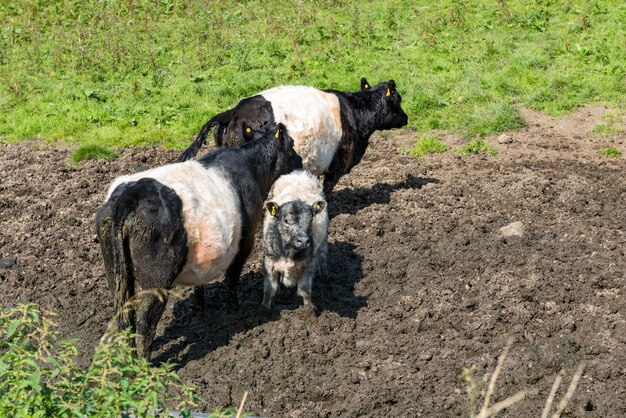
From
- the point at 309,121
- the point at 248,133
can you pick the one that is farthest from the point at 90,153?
the point at 248,133

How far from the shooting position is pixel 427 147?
1428 cm

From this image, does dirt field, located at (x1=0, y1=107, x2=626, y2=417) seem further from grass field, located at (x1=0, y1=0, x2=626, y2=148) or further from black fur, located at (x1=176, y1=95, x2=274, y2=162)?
grass field, located at (x1=0, y1=0, x2=626, y2=148)

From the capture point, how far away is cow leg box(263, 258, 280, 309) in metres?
9.38

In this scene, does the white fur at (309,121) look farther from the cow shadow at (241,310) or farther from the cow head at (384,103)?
the cow shadow at (241,310)

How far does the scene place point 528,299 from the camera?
944 cm

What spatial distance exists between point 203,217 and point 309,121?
12.1 feet

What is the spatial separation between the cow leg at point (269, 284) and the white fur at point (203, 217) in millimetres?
510

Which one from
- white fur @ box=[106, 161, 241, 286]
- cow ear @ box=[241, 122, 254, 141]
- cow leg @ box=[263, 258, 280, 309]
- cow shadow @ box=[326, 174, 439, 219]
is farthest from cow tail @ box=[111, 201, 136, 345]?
cow shadow @ box=[326, 174, 439, 219]

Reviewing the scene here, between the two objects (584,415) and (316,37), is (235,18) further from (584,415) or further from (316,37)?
(584,415)

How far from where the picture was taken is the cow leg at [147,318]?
26.9ft

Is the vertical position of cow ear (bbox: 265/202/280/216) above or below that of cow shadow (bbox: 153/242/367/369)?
above

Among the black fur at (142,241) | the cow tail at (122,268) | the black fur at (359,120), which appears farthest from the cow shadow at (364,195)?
the cow tail at (122,268)

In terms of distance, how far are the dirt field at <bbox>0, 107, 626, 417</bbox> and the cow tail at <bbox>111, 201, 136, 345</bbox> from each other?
0.74 meters

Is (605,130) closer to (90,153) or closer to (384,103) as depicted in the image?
(384,103)
